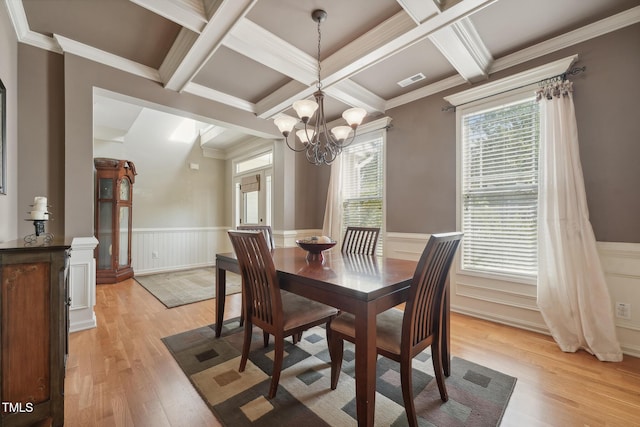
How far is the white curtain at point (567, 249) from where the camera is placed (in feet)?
6.90

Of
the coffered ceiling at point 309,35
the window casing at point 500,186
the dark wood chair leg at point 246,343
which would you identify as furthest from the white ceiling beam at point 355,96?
the dark wood chair leg at point 246,343

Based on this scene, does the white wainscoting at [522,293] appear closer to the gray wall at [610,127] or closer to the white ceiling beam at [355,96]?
the gray wall at [610,127]

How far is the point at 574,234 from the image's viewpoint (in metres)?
2.21

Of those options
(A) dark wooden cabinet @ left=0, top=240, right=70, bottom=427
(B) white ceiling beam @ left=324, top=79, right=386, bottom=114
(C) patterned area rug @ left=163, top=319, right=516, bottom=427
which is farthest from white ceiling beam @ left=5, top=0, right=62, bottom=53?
(C) patterned area rug @ left=163, top=319, right=516, bottom=427

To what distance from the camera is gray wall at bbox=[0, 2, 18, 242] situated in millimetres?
1899

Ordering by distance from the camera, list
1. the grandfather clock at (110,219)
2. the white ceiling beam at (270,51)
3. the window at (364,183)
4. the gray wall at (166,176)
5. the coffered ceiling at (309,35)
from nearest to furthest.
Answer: the coffered ceiling at (309,35) < the white ceiling beam at (270,51) < the window at (364,183) < the grandfather clock at (110,219) < the gray wall at (166,176)

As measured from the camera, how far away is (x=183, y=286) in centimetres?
410

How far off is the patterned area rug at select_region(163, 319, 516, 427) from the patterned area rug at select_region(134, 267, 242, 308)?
1.39 metres

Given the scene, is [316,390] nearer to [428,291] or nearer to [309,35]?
[428,291]

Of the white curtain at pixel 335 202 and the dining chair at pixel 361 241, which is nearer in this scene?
the dining chair at pixel 361 241

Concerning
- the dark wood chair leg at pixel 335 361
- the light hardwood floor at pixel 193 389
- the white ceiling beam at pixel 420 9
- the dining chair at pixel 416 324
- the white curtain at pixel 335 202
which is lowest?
the light hardwood floor at pixel 193 389

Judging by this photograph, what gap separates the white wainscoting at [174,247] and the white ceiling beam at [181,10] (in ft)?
13.6

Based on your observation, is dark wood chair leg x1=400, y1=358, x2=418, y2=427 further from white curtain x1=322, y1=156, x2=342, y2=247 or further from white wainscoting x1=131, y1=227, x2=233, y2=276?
white wainscoting x1=131, y1=227, x2=233, y2=276

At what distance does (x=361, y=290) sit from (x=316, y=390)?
86 centimetres
